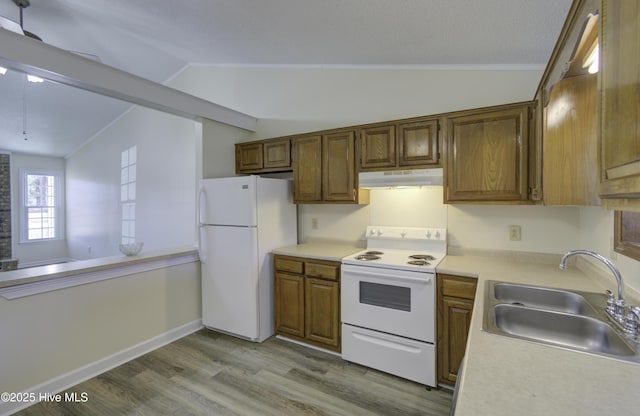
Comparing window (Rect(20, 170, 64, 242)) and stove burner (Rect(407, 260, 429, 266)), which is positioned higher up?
window (Rect(20, 170, 64, 242))

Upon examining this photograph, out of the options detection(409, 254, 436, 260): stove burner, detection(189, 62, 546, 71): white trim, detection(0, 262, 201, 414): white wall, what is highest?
detection(189, 62, 546, 71): white trim

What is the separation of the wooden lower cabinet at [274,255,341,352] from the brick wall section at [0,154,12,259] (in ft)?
22.7

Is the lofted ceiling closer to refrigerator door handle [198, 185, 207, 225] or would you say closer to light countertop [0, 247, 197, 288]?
refrigerator door handle [198, 185, 207, 225]

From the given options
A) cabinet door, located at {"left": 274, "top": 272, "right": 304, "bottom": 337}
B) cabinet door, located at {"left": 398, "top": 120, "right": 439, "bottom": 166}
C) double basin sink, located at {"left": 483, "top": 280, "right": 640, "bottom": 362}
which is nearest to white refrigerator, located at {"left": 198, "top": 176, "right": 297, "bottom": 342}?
cabinet door, located at {"left": 274, "top": 272, "right": 304, "bottom": 337}

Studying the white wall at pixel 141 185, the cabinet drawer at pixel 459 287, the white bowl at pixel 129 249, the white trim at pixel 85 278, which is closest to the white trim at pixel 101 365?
the white trim at pixel 85 278

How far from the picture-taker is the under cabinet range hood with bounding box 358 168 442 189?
7.93ft

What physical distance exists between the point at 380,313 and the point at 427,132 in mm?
1539

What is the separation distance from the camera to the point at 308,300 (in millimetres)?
2775

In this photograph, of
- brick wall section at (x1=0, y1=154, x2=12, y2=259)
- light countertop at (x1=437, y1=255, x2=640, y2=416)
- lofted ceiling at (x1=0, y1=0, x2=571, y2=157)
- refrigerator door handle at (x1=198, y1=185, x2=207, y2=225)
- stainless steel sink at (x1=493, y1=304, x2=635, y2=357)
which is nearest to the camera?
light countertop at (x1=437, y1=255, x2=640, y2=416)

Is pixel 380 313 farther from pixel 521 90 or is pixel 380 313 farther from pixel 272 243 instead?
pixel 521 90

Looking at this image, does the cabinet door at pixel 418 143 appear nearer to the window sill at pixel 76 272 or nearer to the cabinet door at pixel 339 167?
the cabinet door at pixel 339 167

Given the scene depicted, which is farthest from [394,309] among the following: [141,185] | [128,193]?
[128,193]

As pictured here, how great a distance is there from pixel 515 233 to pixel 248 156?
287cm

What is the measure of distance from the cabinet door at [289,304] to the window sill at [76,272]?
3.60ft
